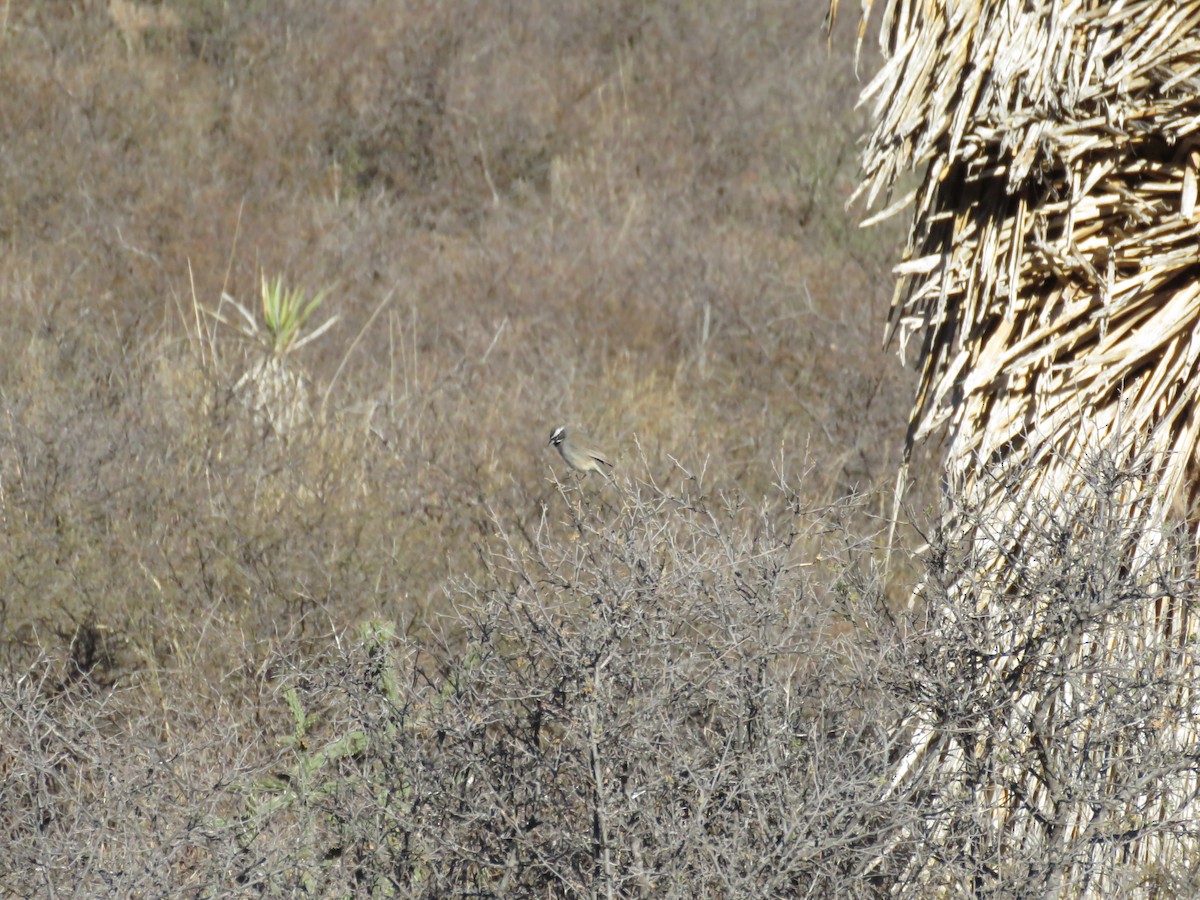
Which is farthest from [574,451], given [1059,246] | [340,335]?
[340,335]

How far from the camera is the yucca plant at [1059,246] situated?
154 inches

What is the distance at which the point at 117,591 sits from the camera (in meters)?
5.89

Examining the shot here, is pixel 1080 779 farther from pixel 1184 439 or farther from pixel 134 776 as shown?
pixel 134 776

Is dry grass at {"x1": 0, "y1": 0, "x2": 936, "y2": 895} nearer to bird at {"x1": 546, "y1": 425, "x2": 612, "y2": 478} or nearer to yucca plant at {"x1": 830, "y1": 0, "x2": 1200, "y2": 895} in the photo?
bird at {"x1": 546, "y1": 425, "x2": 612, "y2": 478}

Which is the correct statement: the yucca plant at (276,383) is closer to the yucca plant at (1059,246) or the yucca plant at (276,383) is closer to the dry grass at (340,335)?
the dry grass at (340,335)

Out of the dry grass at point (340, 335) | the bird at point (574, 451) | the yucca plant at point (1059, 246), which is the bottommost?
the dry grass at point (340, 335)

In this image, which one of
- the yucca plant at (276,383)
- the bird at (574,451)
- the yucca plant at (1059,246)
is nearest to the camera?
the yucca plant at (1059,246)

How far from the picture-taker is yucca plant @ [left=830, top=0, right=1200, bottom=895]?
3.91 m

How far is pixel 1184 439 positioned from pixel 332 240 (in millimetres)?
9673

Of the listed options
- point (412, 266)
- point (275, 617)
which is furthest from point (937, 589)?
point (412, 266)

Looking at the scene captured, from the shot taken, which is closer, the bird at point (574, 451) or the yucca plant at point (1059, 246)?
the yucca plant at point (1059, 246)

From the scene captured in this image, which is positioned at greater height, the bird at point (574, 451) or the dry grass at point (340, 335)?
the bird at point (574, 451)

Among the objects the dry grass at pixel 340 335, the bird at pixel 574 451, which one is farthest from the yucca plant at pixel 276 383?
the bird at pixel 574 451

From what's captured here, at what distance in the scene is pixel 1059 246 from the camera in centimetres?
406
